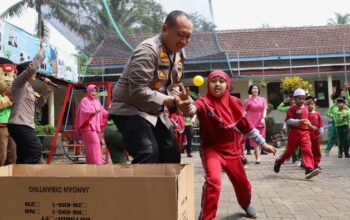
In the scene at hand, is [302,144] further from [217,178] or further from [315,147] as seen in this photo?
[217,178]

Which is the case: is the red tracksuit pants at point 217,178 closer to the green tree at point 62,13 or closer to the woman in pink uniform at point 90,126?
the woman in pink uniform at point 90,126

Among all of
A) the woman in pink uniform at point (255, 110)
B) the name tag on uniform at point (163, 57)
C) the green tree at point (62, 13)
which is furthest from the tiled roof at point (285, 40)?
the name tag on uniform at point (163, 57)

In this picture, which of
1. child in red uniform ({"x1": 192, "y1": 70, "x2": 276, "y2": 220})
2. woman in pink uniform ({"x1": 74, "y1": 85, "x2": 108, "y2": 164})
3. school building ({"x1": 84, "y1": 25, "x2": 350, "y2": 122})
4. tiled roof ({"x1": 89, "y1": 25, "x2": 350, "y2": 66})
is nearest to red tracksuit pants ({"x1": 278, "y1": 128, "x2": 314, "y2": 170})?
woman in pink uniform ({"x1": 74, "y1": 85, "x2": 108, "y2": 164})

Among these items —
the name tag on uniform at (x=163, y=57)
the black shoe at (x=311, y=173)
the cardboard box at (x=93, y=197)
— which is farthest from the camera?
the black shoe at (x=311, y=173)

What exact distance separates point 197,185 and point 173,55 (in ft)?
12.3

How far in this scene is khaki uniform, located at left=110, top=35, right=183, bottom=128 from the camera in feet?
9.92

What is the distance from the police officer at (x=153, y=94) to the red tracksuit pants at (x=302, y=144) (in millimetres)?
4448

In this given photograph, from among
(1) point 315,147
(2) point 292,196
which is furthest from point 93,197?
(1) point 315,147

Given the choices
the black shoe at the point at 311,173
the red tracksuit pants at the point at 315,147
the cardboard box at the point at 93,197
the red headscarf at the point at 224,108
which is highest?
the red headscarf at the point at 224,108

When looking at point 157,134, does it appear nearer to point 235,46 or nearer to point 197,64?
point 197,64

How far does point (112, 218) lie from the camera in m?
1.85

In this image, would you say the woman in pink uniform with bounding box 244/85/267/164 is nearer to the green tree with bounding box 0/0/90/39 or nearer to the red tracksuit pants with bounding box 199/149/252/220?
the green tree with bounding box 0/0/90/39

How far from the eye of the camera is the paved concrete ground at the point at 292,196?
4.57m

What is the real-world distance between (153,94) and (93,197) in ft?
4.12
